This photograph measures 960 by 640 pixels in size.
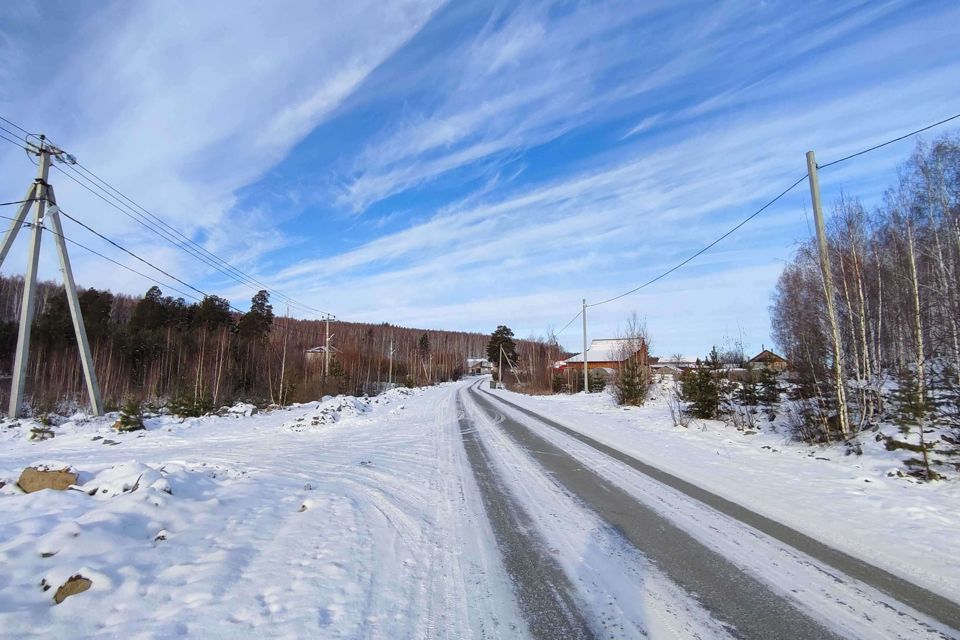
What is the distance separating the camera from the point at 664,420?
50.0 feet

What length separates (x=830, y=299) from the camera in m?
9.35

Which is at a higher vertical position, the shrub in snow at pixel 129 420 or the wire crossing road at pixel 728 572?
the shrub in snow at pixel 129 420

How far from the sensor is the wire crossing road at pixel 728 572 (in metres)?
3.07

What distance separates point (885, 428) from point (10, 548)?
11930mm

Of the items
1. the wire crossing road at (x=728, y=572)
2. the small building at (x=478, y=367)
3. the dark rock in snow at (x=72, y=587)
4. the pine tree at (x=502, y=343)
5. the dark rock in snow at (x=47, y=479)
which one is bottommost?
the wire crossing road at (x=728, y=572)

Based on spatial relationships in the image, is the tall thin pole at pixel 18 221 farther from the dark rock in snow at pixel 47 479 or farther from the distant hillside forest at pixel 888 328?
the distant hillside forest at pixel 888 328

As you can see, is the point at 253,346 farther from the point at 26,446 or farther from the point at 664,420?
the point at 664,420

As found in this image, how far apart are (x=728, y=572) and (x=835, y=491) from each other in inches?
159

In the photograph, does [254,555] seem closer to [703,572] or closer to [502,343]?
[703,572]

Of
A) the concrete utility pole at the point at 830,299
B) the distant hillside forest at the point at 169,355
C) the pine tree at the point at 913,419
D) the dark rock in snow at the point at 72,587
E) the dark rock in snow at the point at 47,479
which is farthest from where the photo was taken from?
the distant hillside forest at the point at 169,355

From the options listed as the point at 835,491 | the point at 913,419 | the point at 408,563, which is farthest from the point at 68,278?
the point at 913,419

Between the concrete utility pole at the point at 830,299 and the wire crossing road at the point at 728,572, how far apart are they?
4.55 meters

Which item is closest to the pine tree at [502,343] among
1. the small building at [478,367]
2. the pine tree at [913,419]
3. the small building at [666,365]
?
the small building at [666,365]

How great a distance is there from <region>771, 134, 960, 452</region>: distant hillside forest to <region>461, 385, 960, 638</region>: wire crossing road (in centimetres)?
421
